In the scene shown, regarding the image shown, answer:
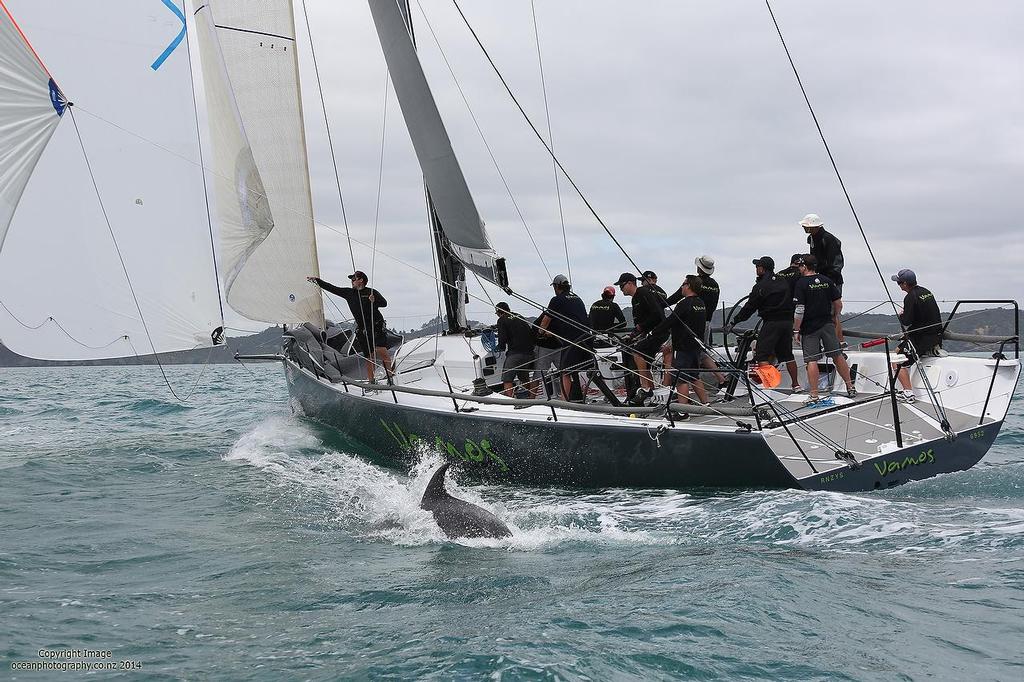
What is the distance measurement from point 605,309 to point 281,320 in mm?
4990

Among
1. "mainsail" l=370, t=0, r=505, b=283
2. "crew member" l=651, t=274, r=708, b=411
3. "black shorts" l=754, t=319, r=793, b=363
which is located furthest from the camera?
"mainsail" l=370, t=0, r=505, b=283

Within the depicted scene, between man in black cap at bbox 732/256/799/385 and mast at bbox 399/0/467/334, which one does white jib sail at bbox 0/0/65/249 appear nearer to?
mast at bbox 399/0/467/334

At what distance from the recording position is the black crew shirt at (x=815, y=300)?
30.1 ft

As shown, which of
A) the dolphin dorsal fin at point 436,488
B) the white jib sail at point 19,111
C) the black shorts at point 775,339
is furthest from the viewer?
the black shorts at point 775,339

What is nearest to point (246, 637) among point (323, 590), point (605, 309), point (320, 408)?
point (323, 590)

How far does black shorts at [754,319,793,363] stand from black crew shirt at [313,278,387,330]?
517cm

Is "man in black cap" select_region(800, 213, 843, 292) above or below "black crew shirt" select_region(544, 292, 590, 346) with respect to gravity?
above

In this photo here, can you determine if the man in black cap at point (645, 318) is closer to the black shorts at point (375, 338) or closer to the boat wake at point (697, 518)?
the boat wake at point (697, 518)

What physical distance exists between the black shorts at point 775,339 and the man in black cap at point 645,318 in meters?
1.01

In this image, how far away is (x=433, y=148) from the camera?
10773mm

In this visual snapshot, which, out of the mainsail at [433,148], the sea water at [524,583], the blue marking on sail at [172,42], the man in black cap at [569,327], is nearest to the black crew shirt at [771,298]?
the man in black cap at [569,327]

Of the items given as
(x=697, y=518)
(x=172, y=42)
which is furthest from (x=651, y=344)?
(x=172, y=42)

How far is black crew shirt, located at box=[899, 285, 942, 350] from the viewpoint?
30.7ft

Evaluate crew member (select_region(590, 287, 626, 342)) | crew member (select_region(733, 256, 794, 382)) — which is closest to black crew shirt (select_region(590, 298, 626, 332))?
crew member (select_region(590, 287, 626, 342))
